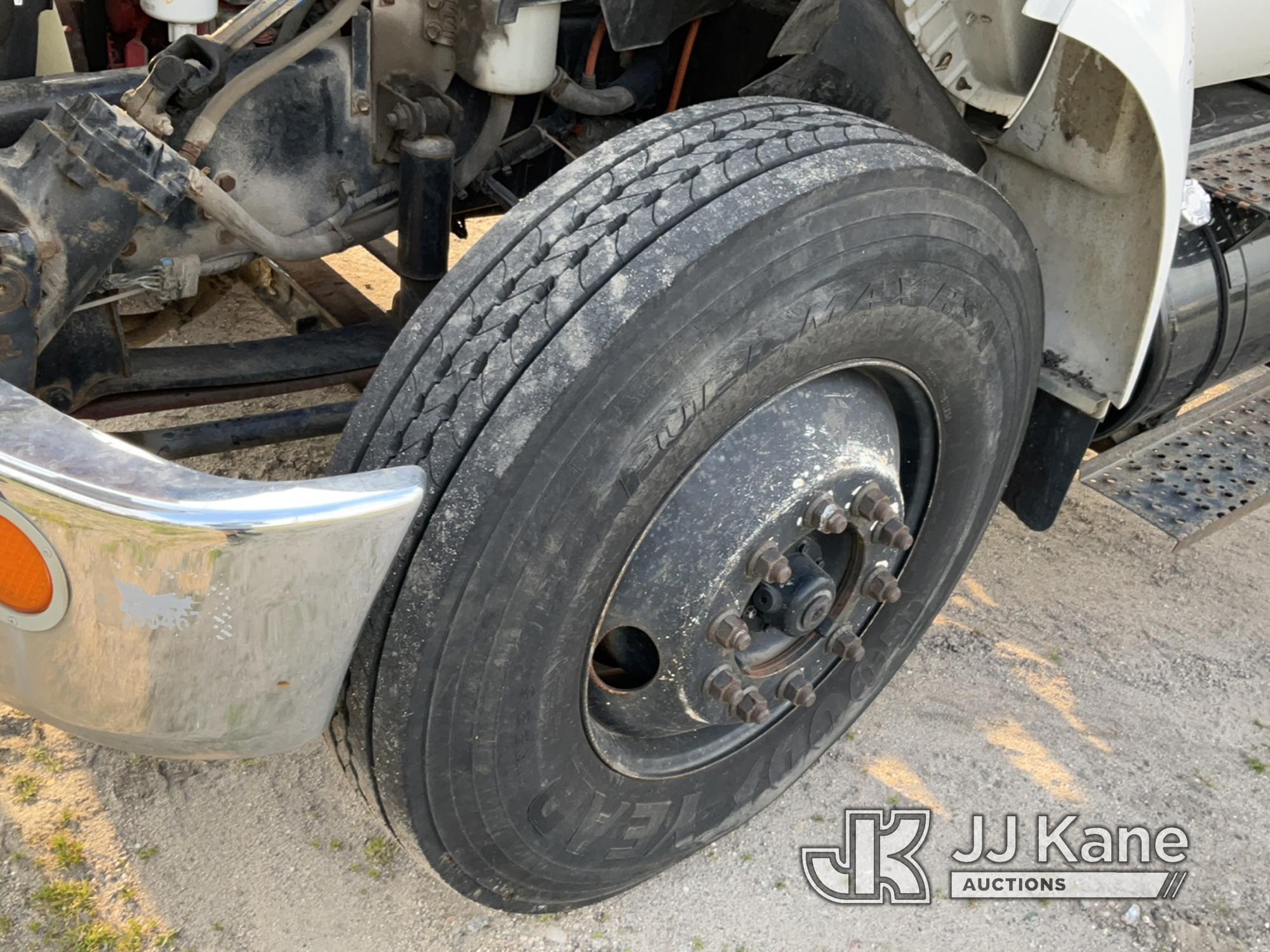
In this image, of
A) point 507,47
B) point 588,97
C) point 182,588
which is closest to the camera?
point 182,588

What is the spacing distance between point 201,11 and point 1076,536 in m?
2.62

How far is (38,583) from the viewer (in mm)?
1335

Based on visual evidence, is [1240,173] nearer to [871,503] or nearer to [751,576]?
[871,503]

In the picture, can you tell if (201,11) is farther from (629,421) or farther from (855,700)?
(855,700)

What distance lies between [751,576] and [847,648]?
0.29 m

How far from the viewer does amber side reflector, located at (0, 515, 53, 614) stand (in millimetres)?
1310

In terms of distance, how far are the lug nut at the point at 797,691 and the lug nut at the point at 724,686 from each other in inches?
6.5

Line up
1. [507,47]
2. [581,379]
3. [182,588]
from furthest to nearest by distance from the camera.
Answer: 1. [507,47]
2. [581,379]
3. [182,588]

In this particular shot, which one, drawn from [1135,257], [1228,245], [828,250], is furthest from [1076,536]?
[828,250]

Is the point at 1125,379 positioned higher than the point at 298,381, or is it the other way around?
the point at 1125,379

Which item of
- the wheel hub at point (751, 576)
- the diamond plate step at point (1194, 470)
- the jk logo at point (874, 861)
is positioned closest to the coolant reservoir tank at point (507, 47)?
the wheel hub at point (751, 576)

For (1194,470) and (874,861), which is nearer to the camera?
(874,861)

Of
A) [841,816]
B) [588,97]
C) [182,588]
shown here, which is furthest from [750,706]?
[588,97]

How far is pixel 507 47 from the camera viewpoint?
85.0 inches
